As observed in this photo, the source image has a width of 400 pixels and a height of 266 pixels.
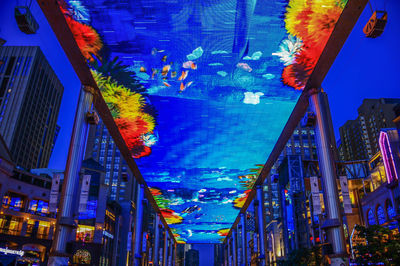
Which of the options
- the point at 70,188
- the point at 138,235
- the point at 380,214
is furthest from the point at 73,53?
the point at 380,214

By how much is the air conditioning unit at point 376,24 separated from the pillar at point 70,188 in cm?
1053

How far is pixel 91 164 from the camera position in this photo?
47.2m

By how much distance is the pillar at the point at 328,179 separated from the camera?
11.8 m

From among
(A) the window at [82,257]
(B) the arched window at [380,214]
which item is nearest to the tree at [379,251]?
(B) the arched window at [380,214]

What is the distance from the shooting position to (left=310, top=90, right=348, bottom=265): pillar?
38.6 ft

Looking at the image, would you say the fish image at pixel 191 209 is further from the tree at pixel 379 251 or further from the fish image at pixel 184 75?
the tree at pixel 379 251

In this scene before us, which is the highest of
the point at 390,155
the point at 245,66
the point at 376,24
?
the point at 390,155

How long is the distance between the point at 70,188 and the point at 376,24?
1136 cm

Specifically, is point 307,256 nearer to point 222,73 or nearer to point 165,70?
point 222,73

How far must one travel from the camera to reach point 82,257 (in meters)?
39.2

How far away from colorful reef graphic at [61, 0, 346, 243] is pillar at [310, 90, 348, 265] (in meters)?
1.39

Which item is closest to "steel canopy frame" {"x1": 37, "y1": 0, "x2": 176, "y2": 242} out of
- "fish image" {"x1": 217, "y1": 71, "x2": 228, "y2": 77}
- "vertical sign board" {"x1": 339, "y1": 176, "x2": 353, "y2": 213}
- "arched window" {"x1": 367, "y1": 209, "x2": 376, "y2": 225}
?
"fish image" {"x1": 217, "y1": 71, "x2": 228, "y2": 77}

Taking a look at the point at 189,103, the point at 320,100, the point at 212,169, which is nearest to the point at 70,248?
the point at 189,103

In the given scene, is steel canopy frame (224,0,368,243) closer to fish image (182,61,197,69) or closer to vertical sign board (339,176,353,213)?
vertical sign board (339,176,353,213)
